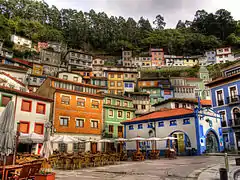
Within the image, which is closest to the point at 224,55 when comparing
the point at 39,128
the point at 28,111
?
the point at 39,128

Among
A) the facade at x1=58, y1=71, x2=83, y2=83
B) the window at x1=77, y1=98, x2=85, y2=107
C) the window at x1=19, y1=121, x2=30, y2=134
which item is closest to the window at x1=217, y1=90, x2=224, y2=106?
the window at x1=77, y1=98, x2=85, y2=107

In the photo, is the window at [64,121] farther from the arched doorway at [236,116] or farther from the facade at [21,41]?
the facade at [21,41]

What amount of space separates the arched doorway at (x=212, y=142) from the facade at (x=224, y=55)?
77488 mm

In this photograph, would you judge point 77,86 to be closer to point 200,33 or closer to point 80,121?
point 80,121

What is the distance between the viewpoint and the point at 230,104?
104ft

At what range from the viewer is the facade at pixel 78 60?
255 ft

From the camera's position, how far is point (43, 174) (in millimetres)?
8164

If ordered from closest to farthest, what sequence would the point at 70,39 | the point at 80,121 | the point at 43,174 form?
the point at 43,174 → the point at 80,121 → the point at 70,39

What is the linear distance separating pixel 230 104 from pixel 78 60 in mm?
58316

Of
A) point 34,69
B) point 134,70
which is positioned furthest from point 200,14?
point 34,69

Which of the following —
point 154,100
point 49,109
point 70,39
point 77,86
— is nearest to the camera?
point 49,109

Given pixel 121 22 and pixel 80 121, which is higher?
pixel 121 22

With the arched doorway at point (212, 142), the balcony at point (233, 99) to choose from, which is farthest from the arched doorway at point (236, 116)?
the arched doorway at point (212, 142)

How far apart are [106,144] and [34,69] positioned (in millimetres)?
42000
